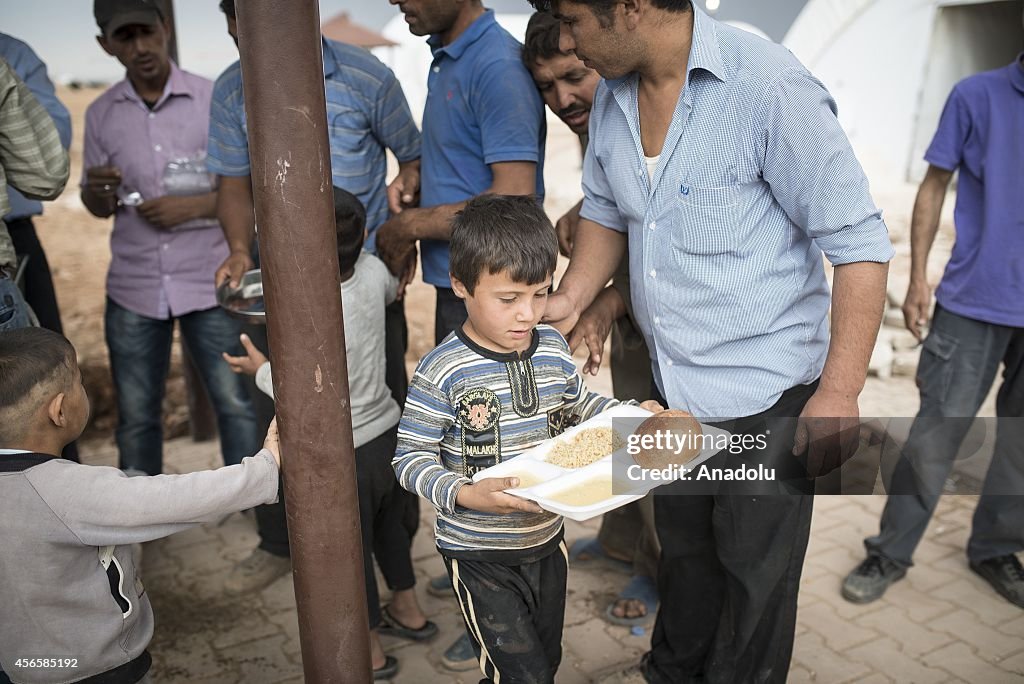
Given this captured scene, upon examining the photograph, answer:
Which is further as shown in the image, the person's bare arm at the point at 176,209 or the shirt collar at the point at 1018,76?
the person's bare arm at the point at 176,209

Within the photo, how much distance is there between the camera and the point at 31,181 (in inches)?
110

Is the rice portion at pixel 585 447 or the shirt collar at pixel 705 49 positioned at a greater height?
the shirt collar at pixel 705 49

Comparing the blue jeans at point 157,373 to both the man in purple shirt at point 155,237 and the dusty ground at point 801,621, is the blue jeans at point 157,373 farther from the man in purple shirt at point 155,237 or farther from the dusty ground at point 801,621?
the dusty ground at point 801,621

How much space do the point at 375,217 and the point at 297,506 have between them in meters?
1.80

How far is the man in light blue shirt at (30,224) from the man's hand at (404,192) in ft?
4.36

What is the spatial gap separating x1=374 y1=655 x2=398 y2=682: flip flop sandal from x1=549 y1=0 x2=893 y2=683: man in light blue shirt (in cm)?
104

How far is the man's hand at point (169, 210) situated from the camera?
401 centimetres

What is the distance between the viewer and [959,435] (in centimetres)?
382

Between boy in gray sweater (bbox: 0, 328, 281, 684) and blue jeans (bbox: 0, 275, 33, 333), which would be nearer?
boy in gray sweater (bbox: 0, 328, 281, 684)

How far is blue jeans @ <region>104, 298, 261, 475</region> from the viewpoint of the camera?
4.15 meters

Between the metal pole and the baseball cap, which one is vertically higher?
the baseball cap

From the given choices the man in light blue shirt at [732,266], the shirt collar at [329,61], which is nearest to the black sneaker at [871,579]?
the man in light blue shirt at [732,266]

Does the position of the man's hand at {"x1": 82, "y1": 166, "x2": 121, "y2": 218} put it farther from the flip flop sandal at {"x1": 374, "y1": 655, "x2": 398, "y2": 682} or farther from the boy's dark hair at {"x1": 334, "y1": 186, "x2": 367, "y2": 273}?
the flip flop sandal at {"x1": 374, "y1": 655, "x2": 398, "y2": 682}

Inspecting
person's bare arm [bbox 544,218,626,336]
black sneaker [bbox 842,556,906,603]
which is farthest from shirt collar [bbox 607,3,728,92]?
black sneaker [bbox 842,556,906,603]
